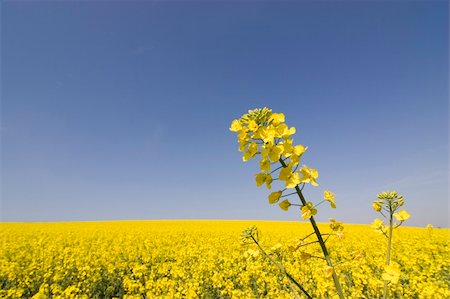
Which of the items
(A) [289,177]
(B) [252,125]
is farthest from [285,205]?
(B) [252,125]

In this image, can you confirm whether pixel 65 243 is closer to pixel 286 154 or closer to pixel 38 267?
pixel 38 267

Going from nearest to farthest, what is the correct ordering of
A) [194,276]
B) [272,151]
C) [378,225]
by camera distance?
1. [272,151]
2. [378,225]
3. [194,276]

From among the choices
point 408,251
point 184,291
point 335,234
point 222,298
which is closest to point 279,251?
point 335,234

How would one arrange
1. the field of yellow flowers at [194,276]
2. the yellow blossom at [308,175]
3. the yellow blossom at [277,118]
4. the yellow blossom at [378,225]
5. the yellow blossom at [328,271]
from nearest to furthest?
the yellow blossom at [328,271], the yellow blossom at [308,175], the yellow blossom at [277,118], the yellow blossom at [378,225], the field of yellow flowers at [194,276]

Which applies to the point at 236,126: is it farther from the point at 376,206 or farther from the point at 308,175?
the point at 376,206

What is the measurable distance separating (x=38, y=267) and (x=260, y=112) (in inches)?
398

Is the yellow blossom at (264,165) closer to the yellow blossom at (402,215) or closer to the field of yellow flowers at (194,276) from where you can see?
the yellow blossom at (402,215)

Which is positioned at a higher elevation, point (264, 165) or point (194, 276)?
point (264, 165)

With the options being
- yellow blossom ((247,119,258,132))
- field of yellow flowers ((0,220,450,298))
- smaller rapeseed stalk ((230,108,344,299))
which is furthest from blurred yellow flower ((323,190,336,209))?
field of yellow flowers ((0,220,450,298))

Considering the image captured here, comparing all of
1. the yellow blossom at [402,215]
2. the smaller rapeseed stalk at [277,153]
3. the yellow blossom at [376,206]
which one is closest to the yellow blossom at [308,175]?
the smaller rapeseed stalk at [277,153]

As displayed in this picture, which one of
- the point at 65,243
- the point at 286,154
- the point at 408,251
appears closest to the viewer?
the point at 286,154

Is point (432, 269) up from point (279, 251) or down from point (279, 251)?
down

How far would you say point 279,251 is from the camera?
1860 millimetres

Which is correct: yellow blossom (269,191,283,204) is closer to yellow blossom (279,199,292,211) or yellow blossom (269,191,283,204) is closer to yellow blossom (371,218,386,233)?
yellow blossom (279,199,292,211)
